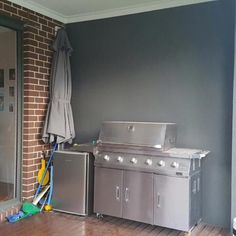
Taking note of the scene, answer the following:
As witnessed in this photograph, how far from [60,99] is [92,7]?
1.28m

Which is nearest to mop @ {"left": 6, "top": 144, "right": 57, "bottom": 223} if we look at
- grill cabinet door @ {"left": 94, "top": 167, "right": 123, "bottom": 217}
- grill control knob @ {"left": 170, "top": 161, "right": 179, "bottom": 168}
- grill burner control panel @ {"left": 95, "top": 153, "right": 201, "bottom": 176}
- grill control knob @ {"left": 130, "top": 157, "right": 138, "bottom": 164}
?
grill cabinet door @ {"left": 94, "top": 167, "right": 123, "bottom": 217}

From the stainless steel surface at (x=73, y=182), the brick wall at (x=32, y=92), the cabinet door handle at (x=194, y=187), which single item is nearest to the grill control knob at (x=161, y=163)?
the cabinet door handle at (x=194, y=187)

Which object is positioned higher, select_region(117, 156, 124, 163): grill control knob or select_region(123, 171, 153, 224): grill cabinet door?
select_region(117, 156, 124, 163): grill control knob

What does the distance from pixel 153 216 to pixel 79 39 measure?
264cm

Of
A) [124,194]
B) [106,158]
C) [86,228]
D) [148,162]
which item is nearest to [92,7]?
[106,158]

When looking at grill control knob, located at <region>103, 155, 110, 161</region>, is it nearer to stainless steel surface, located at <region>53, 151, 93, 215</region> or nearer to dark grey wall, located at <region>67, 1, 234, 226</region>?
stainless steel surface, located at <region>53, 151, 93, 215</region>

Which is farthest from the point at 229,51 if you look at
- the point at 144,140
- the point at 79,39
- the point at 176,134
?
the point at 79,39

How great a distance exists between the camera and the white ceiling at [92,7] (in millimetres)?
3971

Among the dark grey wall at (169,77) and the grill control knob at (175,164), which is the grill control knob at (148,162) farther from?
the dark grey wall at (169,77)

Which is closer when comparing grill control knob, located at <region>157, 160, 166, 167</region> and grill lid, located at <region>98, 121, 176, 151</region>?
grill control knob, located at <region>157, 160, 166, 167</region>

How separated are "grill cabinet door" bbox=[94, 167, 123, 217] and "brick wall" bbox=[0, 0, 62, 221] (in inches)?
36.9

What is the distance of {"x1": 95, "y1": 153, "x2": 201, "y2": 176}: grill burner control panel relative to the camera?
3336 millimetres

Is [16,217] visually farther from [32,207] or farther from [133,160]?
[133,160]

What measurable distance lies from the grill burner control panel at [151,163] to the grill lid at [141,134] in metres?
0.14
